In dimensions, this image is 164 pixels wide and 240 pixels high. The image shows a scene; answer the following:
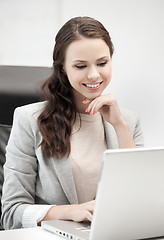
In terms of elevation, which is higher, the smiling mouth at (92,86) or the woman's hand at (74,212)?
the smiling mouth at (92,86)

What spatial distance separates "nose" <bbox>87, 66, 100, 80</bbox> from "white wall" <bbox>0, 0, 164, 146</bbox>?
28.0 inches

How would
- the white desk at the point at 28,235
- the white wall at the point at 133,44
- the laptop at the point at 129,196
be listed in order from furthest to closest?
the white wall at the point at 133,44, the white desk at the point at 28,235, the laptop at the point at 129,196

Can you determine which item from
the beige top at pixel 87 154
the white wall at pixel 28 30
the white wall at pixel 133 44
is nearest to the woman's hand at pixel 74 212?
the beige top at pixel 87 154

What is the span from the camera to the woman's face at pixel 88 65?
61.4 inches

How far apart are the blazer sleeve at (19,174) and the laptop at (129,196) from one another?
0.51m

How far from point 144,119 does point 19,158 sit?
0.91 m

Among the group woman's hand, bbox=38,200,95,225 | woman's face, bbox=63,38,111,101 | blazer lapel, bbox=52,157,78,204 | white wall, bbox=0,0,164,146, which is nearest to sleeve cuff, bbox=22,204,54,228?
woman's hand, bbox=38,200,95,225

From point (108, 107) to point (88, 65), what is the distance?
0.19 metres

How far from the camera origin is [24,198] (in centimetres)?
154

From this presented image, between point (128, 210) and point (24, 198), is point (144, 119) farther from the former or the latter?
point (128, 210)

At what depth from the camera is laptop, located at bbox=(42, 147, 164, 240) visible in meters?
0.91

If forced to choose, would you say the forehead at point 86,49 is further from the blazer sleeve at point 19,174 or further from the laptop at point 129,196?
the laptop at point 129,196

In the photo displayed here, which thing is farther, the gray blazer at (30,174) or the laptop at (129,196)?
the gray blazer at (30,174)

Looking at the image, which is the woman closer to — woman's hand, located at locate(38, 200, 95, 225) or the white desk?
woman's hand, located at locate(38, 200, 95, 225)
